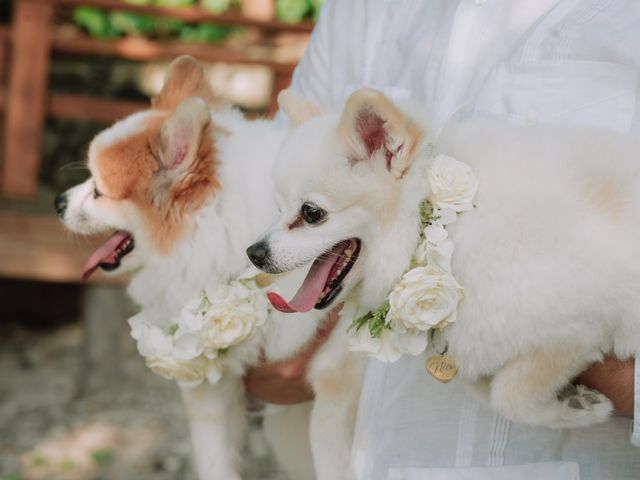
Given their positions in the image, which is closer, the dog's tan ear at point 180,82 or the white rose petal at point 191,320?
the white rose petal at point 191,320

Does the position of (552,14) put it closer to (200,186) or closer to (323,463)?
(200,186)

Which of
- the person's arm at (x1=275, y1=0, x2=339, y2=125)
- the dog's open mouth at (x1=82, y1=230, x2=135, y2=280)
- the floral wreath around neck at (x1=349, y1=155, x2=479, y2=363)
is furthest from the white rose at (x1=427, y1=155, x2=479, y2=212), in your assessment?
the dog's open mouth at (x1=82, y1=230, x2=135, y2=280)

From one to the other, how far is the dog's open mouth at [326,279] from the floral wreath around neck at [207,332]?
0.24 m

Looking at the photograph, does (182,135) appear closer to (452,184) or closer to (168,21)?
(452,184)

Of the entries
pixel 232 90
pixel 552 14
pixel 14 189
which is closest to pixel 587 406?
pixel 552 14

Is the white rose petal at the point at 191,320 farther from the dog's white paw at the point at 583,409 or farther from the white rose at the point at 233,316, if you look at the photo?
the dog's white paw at the point at 583,409

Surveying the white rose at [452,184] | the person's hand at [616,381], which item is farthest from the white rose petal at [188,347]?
the person's hand at [616,381]

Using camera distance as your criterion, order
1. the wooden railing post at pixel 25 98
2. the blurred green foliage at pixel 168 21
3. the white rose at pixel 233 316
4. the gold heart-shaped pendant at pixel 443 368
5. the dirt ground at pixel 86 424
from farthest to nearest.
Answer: the blurred green foliage at pixel 168 21
the wooden railing post at pixel 25 98
the dirt ground at pixel 86 424
the white rose at pixel 233 316
the gold heart-shaped pendant at pixel 443 368

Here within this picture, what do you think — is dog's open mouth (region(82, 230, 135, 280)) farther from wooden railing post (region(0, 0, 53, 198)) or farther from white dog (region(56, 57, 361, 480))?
wooden railing post (region(0, 0, 53, 198))

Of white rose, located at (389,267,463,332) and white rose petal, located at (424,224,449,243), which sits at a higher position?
white rose petal, located at (424,224,449,243)

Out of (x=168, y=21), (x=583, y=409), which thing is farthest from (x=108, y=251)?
(x=168, y=21)

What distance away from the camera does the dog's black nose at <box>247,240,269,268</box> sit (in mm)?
1461

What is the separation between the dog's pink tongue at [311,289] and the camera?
4.68 feet

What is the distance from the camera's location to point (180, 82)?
2004 millimetres
